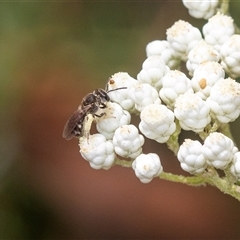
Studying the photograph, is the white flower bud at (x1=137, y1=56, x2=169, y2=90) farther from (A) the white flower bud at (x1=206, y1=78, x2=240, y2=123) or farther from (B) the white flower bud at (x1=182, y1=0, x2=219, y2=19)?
(B) the white flower bud at (x1=182, y1=0, x2=219, y2=19)

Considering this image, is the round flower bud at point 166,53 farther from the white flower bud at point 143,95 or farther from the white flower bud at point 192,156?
the white flower bud at point 192,156

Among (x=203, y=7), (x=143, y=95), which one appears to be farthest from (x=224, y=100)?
(x=203, y=7)

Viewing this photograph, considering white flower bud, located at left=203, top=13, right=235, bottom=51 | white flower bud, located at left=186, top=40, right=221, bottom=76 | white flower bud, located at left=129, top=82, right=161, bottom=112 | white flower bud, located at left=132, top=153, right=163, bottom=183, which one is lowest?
white flower bud, located at left=132, top=153, right=163, bottom=183

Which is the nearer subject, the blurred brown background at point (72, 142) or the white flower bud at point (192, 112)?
the white flower bud at point (192, 112)

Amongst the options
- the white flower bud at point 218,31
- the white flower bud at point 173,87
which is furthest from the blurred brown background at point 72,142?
the white flower bud at point 173,87

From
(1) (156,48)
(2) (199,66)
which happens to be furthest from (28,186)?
(2) (199,66)

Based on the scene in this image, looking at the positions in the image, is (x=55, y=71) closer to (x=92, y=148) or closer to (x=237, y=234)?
(x=237, y=234)

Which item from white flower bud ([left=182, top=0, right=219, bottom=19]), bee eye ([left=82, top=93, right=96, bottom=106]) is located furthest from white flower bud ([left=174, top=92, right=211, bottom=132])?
white flower bud ([left=182, top=0, right=219, bottom=19])
